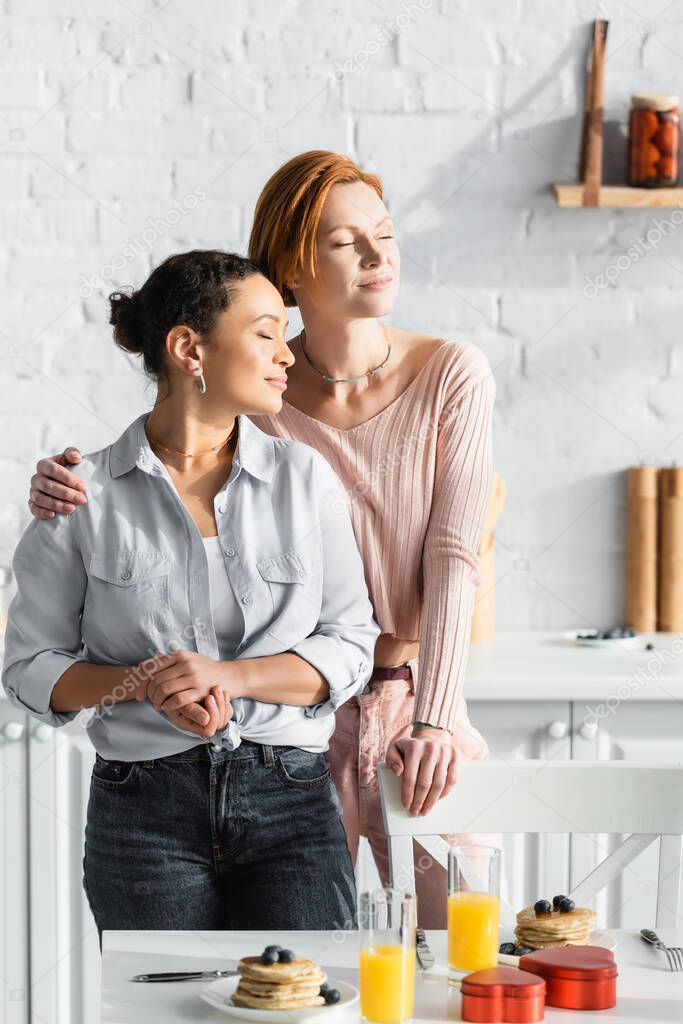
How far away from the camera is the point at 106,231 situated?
2.39m

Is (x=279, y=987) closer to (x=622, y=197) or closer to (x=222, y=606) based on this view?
(x=222, y=606)

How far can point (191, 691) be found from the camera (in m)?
1.22

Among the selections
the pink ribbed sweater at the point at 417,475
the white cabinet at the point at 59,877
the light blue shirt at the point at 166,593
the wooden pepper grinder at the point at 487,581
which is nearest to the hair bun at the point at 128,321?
the light blue shirt at the point at 166,593

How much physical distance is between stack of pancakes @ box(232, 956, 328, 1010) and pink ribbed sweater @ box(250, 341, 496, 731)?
0.56m

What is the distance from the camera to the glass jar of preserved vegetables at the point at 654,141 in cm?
231

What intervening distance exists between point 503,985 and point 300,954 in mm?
202

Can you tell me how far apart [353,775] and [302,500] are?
37cm

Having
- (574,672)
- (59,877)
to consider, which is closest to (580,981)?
(574,672)

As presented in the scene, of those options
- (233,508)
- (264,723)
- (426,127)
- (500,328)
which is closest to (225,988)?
(264,723)

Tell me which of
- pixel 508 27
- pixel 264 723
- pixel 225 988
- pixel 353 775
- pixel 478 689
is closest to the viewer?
pixel 225 988

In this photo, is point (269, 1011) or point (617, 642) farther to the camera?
point (617, 642)

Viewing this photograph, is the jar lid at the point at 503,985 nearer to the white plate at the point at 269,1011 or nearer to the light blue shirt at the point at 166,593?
the white plate at the point at 269,1011

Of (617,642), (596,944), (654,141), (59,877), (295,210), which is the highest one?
(654,141)

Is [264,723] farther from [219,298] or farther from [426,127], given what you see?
[426,127]
